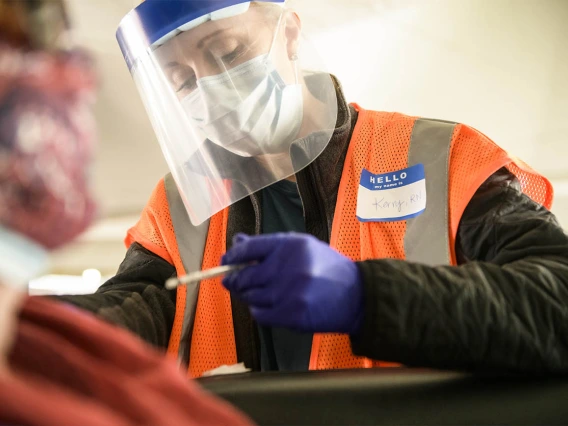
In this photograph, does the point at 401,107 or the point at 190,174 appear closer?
the point at 190,174

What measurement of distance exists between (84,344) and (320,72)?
81cm

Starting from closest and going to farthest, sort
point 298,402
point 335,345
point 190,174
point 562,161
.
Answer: point 298,402 → point 335,345 → point 190,174 → point 562,161

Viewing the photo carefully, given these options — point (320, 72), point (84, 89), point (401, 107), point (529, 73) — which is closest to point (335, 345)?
point (320, 72)

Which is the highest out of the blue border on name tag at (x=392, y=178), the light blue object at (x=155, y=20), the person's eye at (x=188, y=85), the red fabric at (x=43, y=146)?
the light blue object at (x=155, y=20)

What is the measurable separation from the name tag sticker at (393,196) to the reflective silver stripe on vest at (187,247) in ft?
1.07

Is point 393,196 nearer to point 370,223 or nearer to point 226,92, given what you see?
point 370,223

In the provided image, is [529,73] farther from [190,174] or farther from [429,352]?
[429,352]

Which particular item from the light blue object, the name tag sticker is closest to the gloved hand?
the name tag sticker

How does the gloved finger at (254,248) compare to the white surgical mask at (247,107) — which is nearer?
the gloved finger at (254,248)

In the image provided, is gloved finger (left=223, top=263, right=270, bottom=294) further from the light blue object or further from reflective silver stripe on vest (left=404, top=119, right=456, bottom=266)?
the light blue object

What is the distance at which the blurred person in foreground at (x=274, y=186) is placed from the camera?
87 centimetres

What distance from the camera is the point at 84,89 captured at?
0.37 meters

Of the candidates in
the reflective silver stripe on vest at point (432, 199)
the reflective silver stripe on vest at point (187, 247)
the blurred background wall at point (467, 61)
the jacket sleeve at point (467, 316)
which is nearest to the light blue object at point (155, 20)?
the reflective silver stripe on vest at point (187, 247)

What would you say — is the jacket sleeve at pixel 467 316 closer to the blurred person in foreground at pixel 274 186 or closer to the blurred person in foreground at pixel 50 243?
the blurred person in foreground at pixel 274 186
